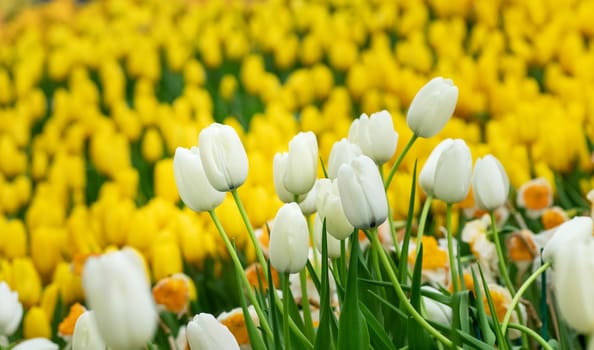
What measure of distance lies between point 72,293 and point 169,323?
0.36 metres

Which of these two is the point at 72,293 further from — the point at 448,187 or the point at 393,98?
the point at 393,98

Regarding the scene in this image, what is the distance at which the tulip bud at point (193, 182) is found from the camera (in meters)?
1.10

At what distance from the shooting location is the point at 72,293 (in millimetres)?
1959

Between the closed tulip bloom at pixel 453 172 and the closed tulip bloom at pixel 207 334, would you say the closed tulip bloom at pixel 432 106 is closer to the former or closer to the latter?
the closed tulip bloom at pixel 453 172

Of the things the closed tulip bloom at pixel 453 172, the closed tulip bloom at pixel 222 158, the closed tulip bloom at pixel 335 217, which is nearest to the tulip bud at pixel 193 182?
the closed tulip bloom at pixel 222 158

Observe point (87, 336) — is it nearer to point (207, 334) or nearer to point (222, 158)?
point (207, 334)

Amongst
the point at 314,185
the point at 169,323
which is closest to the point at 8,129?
the point at 169,323

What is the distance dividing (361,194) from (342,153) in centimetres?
19

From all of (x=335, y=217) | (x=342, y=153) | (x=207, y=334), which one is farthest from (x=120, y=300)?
(x=342, y=153)

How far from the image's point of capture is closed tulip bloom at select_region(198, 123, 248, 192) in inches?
42.7

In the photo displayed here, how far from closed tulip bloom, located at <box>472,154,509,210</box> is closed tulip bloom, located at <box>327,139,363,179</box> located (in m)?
0.18

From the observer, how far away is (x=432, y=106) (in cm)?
121

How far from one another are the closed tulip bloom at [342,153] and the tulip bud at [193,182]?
18 cm

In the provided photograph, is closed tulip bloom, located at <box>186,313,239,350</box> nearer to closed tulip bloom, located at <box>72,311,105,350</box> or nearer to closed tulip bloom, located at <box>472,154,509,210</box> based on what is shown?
closed tulip bloom, located at <box>72,311,105,350</box>
